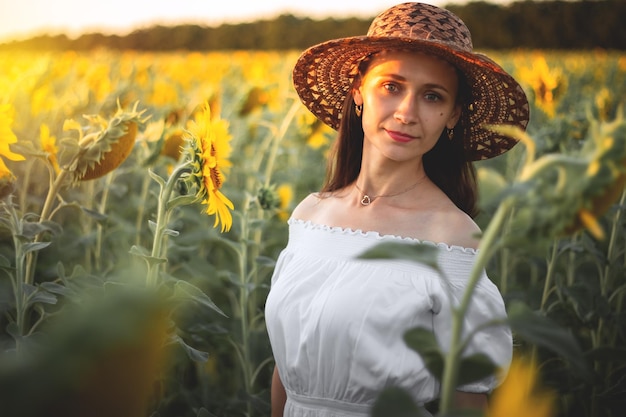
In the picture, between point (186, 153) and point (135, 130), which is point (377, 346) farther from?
point (135, 130)

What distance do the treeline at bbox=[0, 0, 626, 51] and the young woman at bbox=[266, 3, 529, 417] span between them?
25.3 metres

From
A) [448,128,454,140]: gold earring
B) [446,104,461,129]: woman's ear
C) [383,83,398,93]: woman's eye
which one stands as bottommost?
[448,128,454,140]: gold earring

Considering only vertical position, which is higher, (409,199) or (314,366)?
(409,199)

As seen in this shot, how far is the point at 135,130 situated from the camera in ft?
4.74

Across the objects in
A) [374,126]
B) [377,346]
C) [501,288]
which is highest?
[374,126]

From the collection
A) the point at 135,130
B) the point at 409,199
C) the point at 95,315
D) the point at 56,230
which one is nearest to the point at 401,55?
the point at 409,199

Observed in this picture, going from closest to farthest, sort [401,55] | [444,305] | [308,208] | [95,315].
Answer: [95,315] → [444,305] → [401,55] → [308,208]

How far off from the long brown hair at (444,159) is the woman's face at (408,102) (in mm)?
122

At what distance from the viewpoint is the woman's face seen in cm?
135

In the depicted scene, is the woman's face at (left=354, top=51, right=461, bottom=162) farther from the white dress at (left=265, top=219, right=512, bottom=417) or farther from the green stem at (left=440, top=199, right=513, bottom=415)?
the green stem at (left=440, top=199, right=513, bottom=415)

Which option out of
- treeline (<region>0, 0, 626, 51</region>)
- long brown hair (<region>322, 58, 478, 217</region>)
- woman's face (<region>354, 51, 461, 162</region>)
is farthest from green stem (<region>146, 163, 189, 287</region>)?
treeline (<region>0, 0, 626, 51</region>)

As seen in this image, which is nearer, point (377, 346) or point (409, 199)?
point (377, 346)

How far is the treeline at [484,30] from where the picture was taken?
27672 mm

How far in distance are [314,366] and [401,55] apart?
661mm
